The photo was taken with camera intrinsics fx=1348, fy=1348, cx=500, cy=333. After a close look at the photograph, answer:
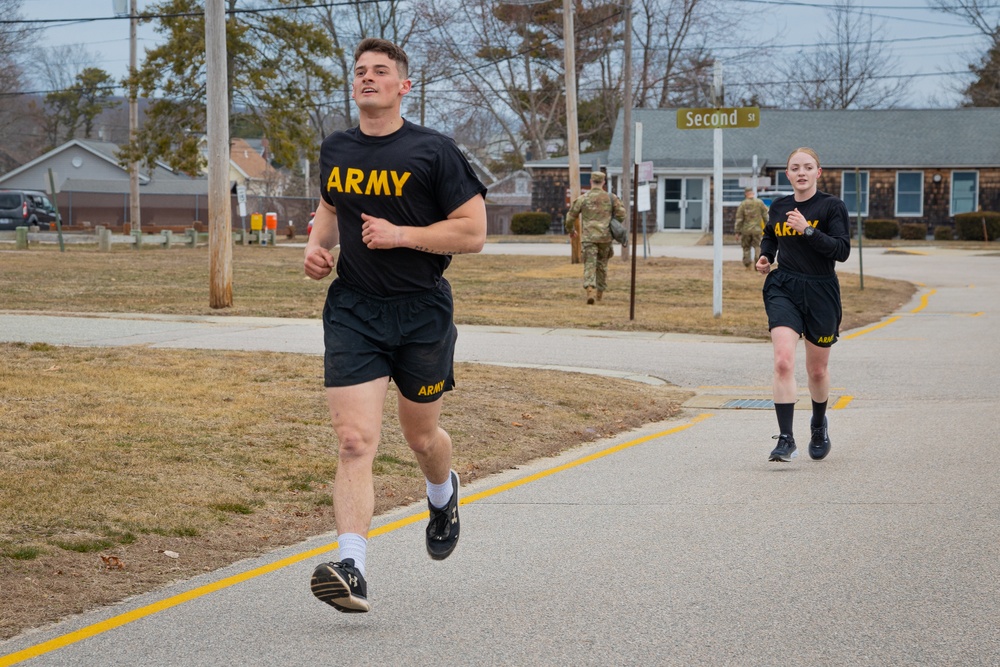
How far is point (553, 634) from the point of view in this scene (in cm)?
502

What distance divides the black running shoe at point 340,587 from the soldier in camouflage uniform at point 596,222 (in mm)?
16428

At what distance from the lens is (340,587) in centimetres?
486

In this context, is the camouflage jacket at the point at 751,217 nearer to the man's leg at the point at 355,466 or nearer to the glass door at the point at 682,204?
the man's leg at the point at 355,466

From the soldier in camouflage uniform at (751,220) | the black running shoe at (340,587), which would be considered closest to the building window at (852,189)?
the soldier in camouflage uniform at (751,220)

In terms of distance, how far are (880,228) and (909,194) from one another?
3.89m

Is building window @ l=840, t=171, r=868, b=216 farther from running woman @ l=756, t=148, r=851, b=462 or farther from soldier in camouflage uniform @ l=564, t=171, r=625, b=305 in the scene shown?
running woman @ l=756, t=148, r=851, b=462

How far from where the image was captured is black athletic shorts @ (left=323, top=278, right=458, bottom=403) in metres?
5.36

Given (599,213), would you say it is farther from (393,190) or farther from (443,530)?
(393,190)

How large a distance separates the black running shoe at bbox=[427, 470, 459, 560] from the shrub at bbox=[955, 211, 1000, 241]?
5200 cm

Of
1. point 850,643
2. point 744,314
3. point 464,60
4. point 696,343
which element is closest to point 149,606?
point 850,643

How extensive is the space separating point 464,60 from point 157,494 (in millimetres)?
61350

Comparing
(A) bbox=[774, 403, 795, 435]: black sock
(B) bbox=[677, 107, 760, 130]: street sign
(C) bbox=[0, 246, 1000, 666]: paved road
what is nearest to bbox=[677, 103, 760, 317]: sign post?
(B) bbox=[677, 107, 760, 130]: street sign

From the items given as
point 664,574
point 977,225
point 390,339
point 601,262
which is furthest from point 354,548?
point 977,225

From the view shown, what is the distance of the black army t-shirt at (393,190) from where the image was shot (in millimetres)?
5328
